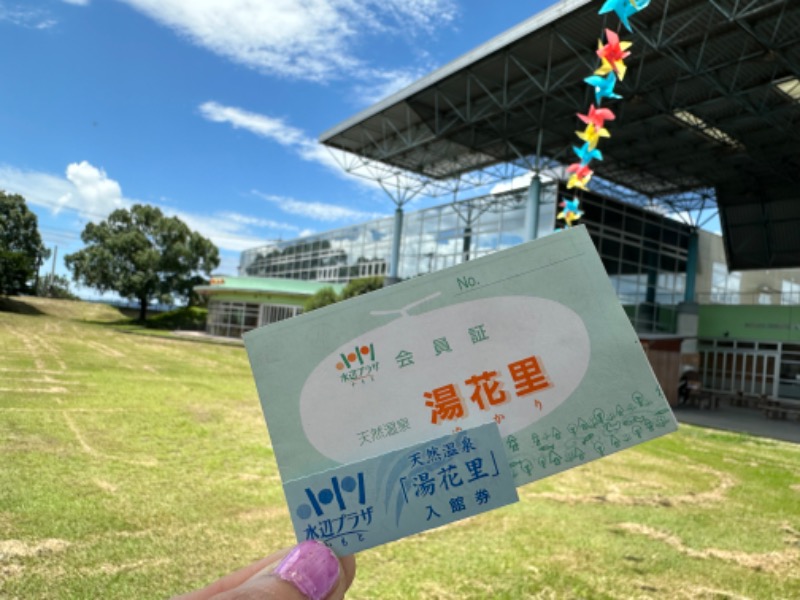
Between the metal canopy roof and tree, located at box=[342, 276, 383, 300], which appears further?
tree, located at box=[342, 276, 383, 300]

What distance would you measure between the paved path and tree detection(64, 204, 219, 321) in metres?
34.4

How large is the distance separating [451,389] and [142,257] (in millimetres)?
41054

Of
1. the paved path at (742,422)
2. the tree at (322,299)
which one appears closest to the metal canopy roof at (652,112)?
the tree at (322,299)

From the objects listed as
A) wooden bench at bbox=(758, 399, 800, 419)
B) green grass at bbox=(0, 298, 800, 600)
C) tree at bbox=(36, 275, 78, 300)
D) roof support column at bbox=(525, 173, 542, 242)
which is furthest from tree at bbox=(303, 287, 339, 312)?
tree at bbox=(36, 275, 78, 300)

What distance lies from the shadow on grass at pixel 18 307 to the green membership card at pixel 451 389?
35374 millimetres

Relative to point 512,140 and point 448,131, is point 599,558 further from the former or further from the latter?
point 512,140

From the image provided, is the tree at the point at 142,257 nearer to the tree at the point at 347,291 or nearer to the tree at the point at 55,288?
the tree at the point at 55,288

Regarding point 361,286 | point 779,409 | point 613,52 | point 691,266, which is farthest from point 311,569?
point 691,266

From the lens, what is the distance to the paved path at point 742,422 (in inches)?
518

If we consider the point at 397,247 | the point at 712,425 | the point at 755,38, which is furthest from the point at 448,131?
the point at 712,425

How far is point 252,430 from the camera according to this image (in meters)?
7.90

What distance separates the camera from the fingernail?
1.19 m

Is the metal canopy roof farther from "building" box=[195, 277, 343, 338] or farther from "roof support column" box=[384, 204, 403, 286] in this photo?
"building" box=[195, 277, 343, 338]

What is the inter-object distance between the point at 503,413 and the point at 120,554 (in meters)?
3.36
